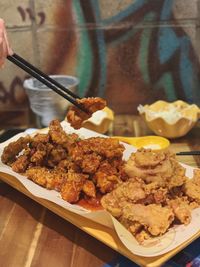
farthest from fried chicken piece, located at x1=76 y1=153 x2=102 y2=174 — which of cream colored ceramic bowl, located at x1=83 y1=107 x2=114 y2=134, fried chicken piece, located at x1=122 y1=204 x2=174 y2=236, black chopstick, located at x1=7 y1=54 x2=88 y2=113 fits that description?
cream colored ceramic bowl, located at x1=83 y1=107 x2=114 y2=134

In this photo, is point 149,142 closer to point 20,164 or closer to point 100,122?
point 100,122

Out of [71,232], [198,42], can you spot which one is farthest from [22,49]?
[71,232]

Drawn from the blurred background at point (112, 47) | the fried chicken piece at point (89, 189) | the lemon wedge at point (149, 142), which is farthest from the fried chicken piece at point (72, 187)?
the blurred background at point (112, 47)

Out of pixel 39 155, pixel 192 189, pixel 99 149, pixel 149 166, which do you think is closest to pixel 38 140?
pixel 39 155

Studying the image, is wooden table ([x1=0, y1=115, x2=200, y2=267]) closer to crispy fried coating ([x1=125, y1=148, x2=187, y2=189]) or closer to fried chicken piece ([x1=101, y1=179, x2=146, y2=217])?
fried chicken piece ([x1=101, y1=179, x2=146, y2=217])

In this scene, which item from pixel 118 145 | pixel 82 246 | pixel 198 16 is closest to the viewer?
pixel 82 246

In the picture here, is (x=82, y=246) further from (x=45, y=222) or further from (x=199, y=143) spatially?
(x=199, y=143)
